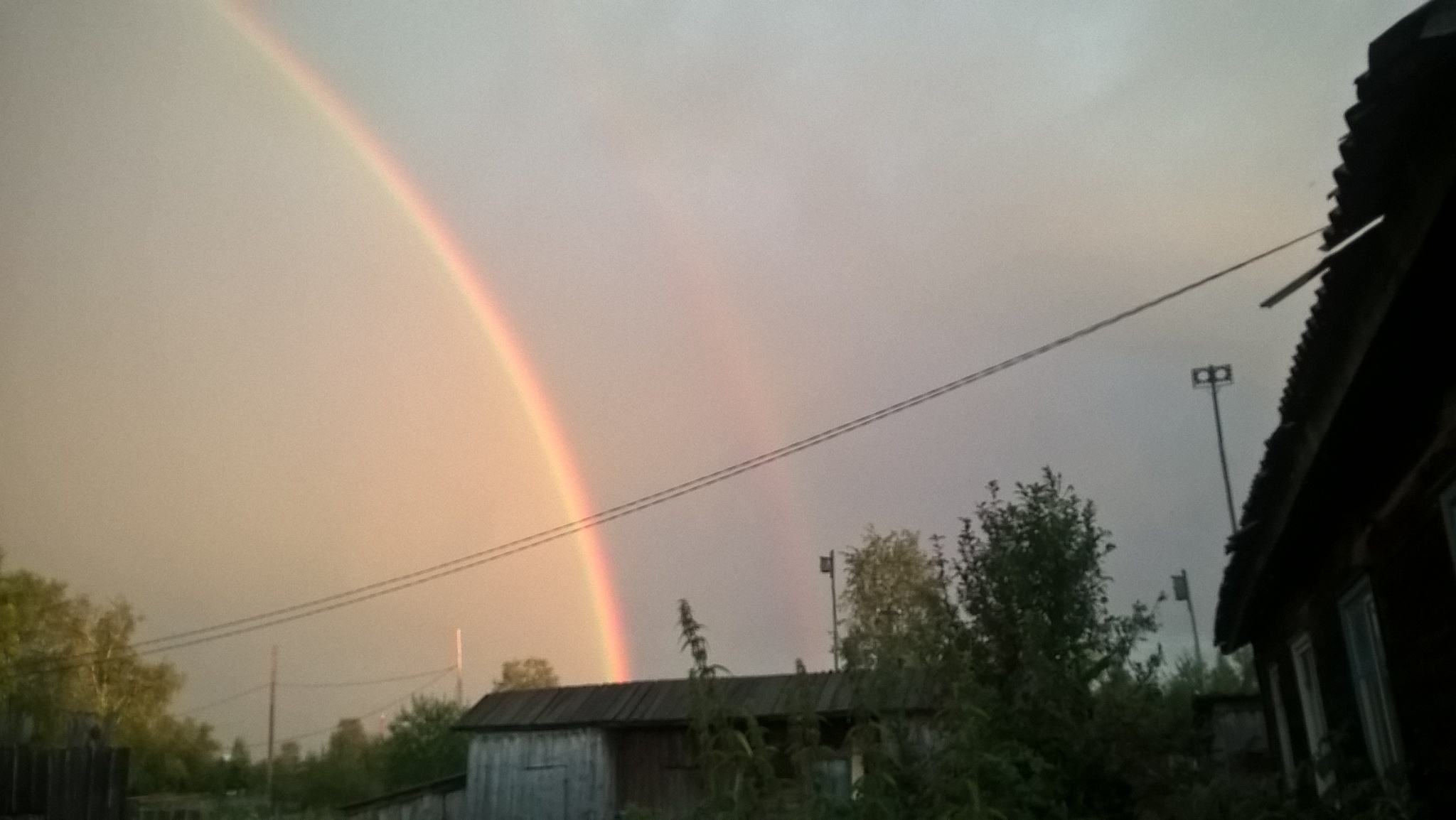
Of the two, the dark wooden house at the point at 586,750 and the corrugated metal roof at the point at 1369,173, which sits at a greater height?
the corrugated metal roof at the point at 1369,173

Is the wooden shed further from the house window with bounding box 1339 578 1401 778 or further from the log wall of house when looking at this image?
the house window with bounding box 1339 578 1401 778

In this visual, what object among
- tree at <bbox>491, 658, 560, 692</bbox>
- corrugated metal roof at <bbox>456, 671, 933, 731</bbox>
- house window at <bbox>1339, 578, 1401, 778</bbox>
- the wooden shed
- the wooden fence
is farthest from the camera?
tree at <bbox>491, 658, 560, 692</bbox>

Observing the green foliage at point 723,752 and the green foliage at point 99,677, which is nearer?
the green foliage at point 723,752

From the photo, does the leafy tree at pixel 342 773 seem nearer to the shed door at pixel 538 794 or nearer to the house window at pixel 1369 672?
the shed door at pixel 538 794

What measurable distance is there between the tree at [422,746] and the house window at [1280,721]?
1326 inches

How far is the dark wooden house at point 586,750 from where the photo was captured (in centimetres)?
1741

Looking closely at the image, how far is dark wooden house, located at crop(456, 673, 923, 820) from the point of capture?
1741 cm

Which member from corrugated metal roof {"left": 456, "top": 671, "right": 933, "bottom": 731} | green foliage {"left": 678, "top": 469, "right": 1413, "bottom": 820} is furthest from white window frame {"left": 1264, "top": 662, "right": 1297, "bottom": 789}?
corrugated metal roof {"left": 456, "top": 671, "right": 933, "bottom": 731}

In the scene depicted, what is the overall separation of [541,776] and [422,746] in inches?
1076

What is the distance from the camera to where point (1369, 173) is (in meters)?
2.74

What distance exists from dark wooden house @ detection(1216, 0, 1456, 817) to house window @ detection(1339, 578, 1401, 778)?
0.01 metres

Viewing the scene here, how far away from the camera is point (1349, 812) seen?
15.7 ft

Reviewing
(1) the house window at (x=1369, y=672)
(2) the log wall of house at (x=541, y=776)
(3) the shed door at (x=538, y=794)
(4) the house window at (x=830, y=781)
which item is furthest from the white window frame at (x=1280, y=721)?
(3) the shed door at (x=538, y=794)

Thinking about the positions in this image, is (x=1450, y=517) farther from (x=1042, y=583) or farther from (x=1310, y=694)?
(x=1042, y=583)
